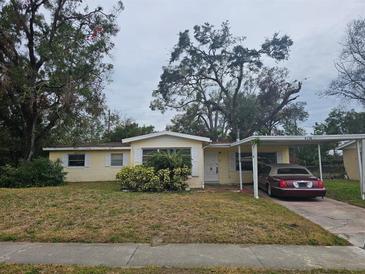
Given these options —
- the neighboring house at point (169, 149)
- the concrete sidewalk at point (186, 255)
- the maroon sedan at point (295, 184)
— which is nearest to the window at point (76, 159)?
the neighboring house at point (169, 149)

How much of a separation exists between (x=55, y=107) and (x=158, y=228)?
51.9 feet

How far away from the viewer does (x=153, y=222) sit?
840cm

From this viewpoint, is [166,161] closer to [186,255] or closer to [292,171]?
[292,171]

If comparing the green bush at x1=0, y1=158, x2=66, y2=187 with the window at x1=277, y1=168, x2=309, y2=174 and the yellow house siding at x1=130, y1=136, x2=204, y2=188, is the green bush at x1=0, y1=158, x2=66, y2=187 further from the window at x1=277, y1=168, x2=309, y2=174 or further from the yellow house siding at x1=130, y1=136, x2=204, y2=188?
the window at x1=277, y1=168, x2=309, y2=174

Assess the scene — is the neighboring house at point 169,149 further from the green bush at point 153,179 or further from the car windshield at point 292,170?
the car windshield at point 292,170

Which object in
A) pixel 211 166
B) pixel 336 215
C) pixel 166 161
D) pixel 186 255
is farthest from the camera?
pixel 211 166

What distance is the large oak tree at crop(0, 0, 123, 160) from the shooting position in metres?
19.5

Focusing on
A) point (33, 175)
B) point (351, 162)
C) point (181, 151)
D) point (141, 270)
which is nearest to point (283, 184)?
point (181, 151)

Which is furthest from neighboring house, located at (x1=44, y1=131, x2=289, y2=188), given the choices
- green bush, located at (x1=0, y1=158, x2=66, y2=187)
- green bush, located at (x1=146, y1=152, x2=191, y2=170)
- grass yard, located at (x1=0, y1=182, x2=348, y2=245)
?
grass yard, located at (x1=0, y1=182, x2=348, y2=245)

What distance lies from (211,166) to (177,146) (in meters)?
3.65

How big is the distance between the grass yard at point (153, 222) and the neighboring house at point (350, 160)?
56.6ft

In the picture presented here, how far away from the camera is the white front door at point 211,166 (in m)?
20.8

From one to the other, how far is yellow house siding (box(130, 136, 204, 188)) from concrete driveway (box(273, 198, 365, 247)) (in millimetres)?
5581

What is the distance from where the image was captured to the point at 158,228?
7914 mm
